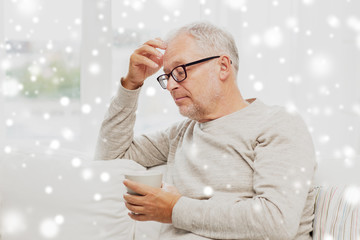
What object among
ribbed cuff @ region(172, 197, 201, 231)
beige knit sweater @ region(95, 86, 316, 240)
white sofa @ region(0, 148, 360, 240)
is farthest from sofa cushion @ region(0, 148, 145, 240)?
ribbed cuff @ region(172, 197, 201, 231)

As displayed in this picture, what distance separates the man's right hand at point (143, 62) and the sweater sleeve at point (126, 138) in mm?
33

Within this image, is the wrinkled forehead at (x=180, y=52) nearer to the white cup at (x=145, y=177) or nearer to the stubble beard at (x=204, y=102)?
the stubble beard at (x=204, y=102)

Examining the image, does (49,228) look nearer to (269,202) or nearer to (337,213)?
(269,202)

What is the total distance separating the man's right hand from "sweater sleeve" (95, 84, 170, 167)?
0.03m

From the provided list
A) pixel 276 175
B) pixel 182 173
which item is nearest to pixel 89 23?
pixel 182 173

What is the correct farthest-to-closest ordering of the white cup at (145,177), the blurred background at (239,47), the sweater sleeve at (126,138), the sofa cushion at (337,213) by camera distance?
1. the blurred background at (239,47)
2. the sweater sleeve at (126,138)
3. the sofa cushion at (337,213)
4. the white cup at (145,177)

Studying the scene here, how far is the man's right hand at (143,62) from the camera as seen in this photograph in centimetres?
144

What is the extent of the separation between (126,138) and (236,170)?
0.47 m

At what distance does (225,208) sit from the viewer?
116 cm

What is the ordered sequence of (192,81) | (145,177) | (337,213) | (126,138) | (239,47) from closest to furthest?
(145,177), (337,213), (192,81), (126,138), (239,47)

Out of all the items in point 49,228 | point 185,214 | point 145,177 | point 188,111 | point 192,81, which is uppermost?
point 192,81

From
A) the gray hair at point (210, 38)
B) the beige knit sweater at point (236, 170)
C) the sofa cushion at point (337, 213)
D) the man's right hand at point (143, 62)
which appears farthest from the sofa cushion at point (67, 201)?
the sofa cushion at point (337, 213)

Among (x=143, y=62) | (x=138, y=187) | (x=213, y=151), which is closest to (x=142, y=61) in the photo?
(x=143, y=62)

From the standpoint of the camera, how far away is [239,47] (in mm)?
2049
